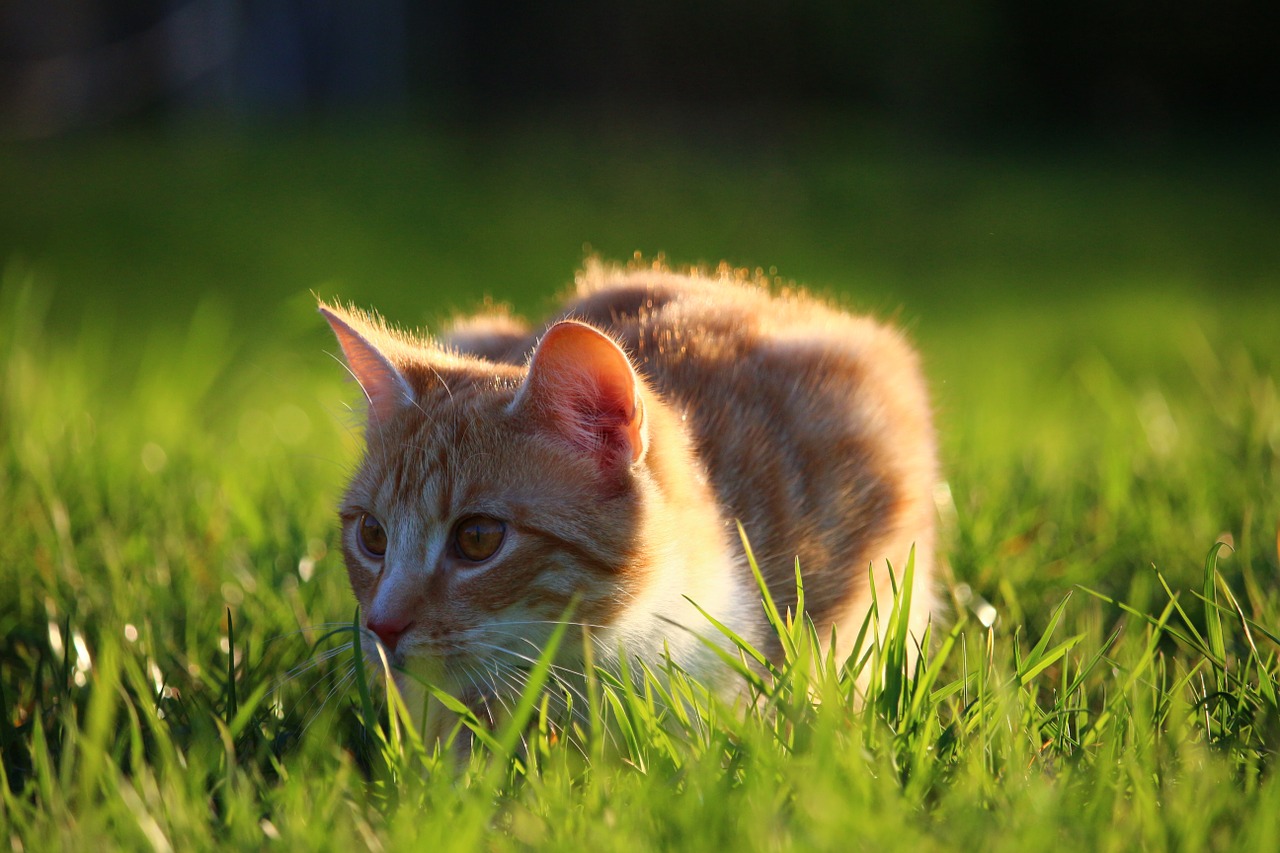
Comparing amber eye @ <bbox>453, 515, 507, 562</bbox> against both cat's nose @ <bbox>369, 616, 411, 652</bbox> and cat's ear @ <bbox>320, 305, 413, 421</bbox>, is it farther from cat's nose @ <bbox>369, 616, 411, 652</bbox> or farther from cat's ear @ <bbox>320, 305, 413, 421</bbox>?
cat's ear @ <bbox>320, 305, 413, 421</bbox>

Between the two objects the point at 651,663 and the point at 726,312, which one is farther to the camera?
the point at 726,312

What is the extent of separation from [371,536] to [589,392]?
47cm

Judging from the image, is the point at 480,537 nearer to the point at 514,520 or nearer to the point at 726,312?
the point at 514,520

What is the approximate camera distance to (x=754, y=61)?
1188cm

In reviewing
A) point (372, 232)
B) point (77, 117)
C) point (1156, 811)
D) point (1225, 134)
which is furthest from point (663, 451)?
point (1225, 134)

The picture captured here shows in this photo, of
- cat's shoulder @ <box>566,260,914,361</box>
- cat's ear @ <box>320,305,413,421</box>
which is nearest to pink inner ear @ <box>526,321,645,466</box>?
cat's ear @ <box>320,305,413,421</box>

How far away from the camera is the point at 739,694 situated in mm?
1879

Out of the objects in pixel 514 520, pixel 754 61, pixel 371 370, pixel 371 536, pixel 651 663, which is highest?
pixel 754 61

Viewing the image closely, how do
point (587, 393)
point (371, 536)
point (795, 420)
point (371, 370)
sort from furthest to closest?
1. point (795, 420)
2. point (371, 370)
3. point (371, 536)
4. point (587, 393)

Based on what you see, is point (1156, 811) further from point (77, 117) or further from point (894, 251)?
point (77, 117)

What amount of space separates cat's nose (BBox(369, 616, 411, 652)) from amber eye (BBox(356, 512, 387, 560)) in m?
0.22

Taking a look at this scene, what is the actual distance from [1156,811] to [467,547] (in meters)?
1.04

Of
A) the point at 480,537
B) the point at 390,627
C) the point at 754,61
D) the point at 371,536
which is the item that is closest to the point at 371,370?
the point at 371,536

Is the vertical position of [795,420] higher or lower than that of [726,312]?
lower
